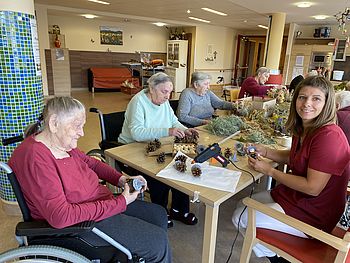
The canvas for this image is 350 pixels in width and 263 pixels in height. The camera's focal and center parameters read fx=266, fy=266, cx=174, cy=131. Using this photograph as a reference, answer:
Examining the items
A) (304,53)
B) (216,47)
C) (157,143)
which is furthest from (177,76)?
(157,143)

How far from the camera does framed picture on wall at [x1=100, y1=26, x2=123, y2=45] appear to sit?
9.33 m

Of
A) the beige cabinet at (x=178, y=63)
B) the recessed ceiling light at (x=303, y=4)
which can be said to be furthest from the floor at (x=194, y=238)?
the beige cabinet at (x=178, y=63)

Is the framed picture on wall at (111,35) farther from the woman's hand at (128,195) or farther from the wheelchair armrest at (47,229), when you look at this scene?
the wheelchair armrest at (47,229)

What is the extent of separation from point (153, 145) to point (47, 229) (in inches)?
32.4

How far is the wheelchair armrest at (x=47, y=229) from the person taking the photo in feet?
3.37

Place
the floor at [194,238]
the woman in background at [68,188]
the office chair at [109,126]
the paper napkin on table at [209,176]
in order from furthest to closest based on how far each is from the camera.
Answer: the office chair at [109,126]
the floor at [194,238]
the paper napkin on table at [209,176]
the woman in background at [68,188]

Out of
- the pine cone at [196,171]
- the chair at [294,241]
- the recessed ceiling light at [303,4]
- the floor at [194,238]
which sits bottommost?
the floor at [194,238]

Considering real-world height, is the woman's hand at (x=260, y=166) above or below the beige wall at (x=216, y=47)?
below

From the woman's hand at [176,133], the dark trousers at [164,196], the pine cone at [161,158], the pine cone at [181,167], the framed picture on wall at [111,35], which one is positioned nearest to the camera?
the pine cone at [181,167]

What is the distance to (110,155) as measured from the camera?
5.54ft

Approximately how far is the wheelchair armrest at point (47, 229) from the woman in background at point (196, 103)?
1.80 metres

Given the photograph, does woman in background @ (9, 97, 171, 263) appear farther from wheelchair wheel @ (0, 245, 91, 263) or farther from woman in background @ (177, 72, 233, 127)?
woman in background @ (177, 72, 233, 127)

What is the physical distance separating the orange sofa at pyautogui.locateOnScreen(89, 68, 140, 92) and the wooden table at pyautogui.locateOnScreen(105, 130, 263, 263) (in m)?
7.28

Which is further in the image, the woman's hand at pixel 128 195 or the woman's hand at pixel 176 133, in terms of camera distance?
the woman's hand at pixel 176 133
